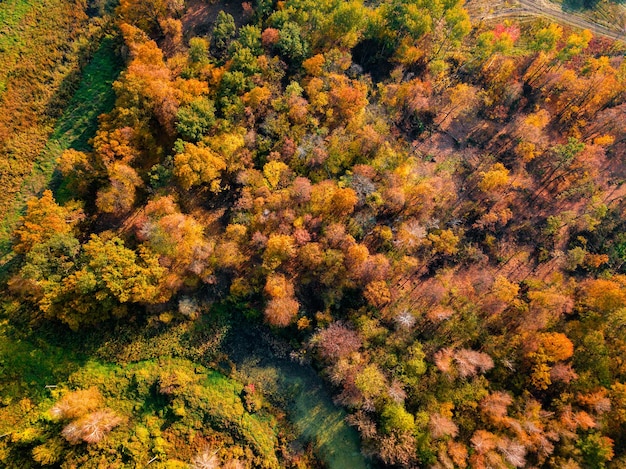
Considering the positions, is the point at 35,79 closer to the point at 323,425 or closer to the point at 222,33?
the point at 222,33

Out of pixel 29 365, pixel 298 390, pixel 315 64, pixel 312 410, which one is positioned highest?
pixel 315 64

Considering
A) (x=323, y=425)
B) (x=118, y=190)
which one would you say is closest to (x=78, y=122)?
(x=118, y=190)

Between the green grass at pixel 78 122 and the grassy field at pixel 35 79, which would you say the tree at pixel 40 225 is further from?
the grassy field at pixel 35 79

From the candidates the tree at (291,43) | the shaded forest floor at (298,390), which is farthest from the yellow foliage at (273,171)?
the shaded forest floor at (298,390)

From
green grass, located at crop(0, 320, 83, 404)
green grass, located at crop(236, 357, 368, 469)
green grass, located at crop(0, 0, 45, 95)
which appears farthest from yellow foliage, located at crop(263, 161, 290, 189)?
green grass, located at crop(0, 0, 45, 95)

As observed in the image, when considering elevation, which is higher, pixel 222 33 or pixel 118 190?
pixel 222 33

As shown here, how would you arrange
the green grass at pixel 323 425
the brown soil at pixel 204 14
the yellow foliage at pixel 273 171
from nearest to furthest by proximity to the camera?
the green grass at pixel 323 425 → the yellow foliage at pixel 273 171 → the brown soil at pixel 204 14

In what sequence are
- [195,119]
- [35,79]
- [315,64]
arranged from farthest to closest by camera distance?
[35,79], [315,64], [195,119]
